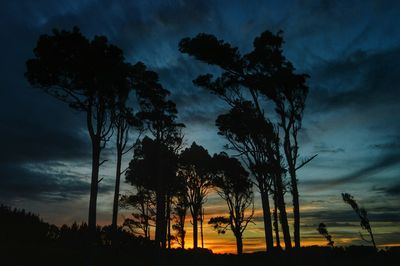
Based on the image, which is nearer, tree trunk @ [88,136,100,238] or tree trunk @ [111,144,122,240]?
tree trunk @ [88,136,100,238]

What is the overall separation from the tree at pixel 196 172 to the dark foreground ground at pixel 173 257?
7.32 meters

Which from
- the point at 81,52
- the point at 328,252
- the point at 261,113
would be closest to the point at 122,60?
the point at 81,52

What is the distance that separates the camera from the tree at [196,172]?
127ft

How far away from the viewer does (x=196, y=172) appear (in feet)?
127

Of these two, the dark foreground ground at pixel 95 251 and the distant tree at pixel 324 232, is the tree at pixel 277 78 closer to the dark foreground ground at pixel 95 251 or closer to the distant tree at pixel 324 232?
the dark foreground ground at pixel 95 251

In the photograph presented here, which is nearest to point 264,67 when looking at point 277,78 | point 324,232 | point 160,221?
point 277,78

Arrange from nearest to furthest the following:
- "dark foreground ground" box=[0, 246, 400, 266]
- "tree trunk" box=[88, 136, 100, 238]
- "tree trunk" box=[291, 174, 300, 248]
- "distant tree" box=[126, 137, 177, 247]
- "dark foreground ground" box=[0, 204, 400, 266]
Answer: "dark foreground ground" box=[0, 246, 400, 266]
"dark foreground ground" box=[0, 204, 400, 266]
"tree trunk" box=[88, 136, 100, 238]
"tree trunk" box=[291, 174, 300, 248]
"distant tree" box=[126, 137, 177, 247]

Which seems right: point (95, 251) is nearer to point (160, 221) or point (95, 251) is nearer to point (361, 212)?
point (160, 221)

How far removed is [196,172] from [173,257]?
1081 cm

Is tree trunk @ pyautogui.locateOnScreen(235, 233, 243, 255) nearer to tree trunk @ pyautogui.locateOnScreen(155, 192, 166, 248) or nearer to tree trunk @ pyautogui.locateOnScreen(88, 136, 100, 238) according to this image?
tree trunk @ pyautogui.locateOnScreen(155, 192, 166, 248)

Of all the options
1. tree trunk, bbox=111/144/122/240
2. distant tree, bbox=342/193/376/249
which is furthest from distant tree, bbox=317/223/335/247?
tree trunk, bbox=111/144/122/240

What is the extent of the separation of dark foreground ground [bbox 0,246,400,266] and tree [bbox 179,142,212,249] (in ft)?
24.0

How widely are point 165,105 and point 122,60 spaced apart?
747 cm

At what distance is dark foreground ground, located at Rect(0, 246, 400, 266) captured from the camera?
56.8ft
